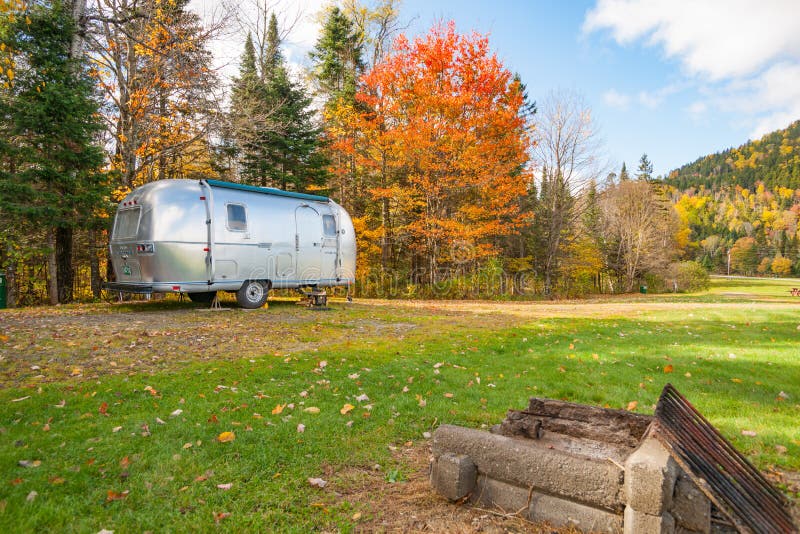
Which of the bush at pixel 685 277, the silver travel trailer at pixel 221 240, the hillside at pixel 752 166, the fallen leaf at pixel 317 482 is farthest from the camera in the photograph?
the hillside at pixel 752 166

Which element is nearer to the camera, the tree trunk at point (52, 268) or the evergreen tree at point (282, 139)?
the tree trunk at point (52, 268)

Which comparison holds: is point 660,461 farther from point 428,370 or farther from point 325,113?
point 325,113

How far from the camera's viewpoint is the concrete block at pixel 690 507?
6.46ft

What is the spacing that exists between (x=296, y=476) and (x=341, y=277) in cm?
1003

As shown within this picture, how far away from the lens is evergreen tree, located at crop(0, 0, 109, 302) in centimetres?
994

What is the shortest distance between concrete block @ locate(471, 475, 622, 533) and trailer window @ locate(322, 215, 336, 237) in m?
10.2

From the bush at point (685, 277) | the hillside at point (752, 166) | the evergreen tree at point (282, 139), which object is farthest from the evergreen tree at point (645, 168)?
the hillside at point (752, 166)

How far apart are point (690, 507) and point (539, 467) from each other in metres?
0.75

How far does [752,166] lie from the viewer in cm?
13788

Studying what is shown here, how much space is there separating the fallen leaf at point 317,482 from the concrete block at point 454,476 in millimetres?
820

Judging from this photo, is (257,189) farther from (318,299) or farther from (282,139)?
(282,139)

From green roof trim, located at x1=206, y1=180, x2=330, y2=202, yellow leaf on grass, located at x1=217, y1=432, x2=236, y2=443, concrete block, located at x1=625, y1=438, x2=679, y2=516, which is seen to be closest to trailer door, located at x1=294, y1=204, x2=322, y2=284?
green roof trim, located at x1=206, y1=180, x2=330, y2=202

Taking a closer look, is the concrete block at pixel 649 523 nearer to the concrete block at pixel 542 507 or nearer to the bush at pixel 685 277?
the concrete block at pixel 542 507

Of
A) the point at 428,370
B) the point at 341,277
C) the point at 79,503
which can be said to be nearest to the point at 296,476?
the point at 79,503
